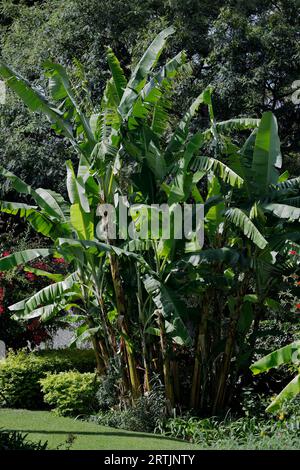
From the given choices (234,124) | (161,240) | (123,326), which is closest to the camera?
(161,240)

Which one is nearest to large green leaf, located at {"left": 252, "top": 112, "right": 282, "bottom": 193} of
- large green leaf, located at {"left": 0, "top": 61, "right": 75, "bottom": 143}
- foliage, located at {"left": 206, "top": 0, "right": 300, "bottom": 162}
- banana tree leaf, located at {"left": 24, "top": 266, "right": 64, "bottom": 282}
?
large green leaf, located at {"left": 0, "top": 61, "right": 75, "bottom": 143}

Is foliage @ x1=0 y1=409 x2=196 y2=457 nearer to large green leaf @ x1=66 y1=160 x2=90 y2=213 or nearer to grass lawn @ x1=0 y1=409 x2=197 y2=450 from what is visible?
grass lawn @ x1=0 y1=409 x2=197 y2=450

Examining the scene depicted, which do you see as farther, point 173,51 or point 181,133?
point 173,51

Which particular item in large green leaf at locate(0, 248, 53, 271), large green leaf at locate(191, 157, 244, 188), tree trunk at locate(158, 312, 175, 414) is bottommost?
tree trunk at locate(158, 312, 175, 414)

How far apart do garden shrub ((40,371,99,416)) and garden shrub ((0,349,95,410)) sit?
1.86 feet

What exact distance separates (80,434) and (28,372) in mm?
2698

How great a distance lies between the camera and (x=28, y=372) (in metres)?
12.6

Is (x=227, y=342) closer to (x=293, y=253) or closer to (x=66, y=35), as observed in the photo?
(x=293, y=253)

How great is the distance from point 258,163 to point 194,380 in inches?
124

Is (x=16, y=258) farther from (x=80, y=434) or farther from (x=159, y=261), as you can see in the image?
(x=80, y=434)

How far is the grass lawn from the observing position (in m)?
9.53

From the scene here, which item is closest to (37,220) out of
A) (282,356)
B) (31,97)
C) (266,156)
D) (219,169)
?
(31,97)

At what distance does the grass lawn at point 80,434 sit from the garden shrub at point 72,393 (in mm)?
217

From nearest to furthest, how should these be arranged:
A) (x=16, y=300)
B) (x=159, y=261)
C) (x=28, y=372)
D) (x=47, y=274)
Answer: (x=159, y=261)
(x=28, y=372)
(x=47, y=274)
(x=16, y=300)
